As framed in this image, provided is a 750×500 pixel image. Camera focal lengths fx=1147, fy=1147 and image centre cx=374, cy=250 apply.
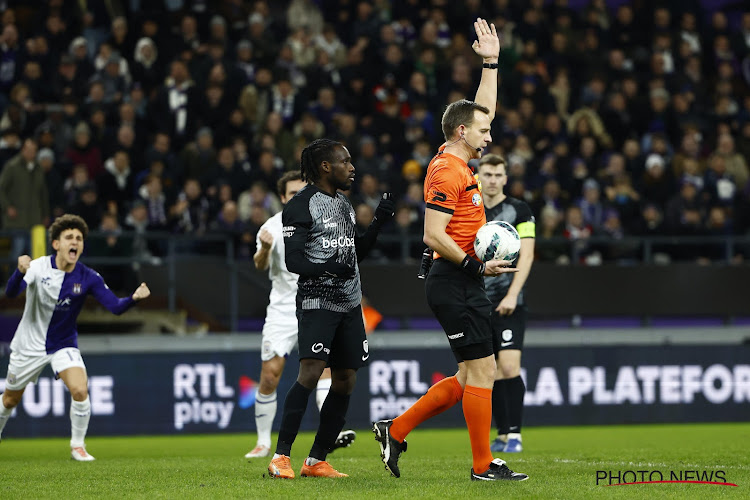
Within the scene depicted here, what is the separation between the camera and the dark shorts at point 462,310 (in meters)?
7.25

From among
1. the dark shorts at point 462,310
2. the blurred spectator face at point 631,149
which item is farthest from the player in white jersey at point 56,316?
the blurred spectator face at point 631,149

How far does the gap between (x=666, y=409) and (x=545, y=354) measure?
1.74 m

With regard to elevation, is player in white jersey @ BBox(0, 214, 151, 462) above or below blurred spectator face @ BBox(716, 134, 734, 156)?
below

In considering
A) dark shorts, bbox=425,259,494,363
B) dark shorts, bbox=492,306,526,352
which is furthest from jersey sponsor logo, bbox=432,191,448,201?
dark shorts, bbox=492,306,526,352

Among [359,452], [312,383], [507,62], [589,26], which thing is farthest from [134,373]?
[589,26]

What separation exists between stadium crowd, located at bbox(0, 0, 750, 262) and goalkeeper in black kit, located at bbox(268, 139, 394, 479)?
25.6ft

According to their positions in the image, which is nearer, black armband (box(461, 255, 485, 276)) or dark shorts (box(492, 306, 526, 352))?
black armband (box(461, 255, 485, 276))

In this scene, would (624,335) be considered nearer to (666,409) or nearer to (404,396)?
(666,409)

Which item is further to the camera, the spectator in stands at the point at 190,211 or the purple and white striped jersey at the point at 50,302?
the spectator in stands at the point at 190,211

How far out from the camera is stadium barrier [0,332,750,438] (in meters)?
13.9

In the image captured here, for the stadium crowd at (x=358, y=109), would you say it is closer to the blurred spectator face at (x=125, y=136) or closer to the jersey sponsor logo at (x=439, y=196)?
the blurred spectator face at (x=125, y=136)

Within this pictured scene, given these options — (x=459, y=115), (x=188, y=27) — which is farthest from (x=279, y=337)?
(x=188, y=27)

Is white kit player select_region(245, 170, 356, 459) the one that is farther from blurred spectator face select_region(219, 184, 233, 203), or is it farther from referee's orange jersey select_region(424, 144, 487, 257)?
blurred spectator face select_region(219, 184, 233, 203)

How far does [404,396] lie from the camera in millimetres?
14445
